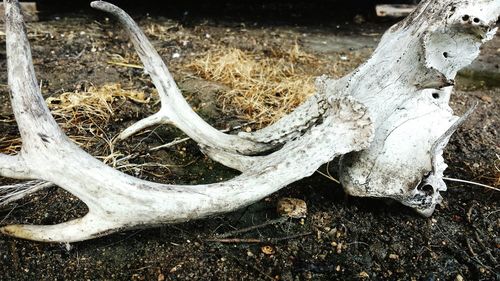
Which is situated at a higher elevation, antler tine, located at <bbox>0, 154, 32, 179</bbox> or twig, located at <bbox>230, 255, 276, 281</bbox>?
antler tine, located at <bbox>0, 154, 32, 179</bbox>

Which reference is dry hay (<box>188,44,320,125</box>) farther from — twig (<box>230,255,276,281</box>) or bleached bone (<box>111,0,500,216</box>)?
twig (<box>230,255,276,281</box>)

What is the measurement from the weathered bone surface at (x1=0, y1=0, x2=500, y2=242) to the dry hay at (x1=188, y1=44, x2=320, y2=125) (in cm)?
100

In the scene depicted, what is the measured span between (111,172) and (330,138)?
960 mm

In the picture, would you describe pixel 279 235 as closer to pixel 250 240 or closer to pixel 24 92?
pixel 250 240

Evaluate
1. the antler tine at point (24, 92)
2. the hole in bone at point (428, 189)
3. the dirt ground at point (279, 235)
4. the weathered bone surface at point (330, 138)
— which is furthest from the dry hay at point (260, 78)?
the antler tine at point (24, 92)

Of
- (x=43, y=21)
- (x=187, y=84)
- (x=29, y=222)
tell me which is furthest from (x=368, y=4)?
(x=29, y=222)

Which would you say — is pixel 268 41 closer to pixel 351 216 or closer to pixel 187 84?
pixel 187 84

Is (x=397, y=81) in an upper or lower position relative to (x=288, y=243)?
upper

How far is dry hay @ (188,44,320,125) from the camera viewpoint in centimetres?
345

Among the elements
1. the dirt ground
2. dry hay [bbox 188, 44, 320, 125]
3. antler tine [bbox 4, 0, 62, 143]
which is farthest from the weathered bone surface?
dry hay [bbox 188, 44, 320, 125]

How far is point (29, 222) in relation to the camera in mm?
2270

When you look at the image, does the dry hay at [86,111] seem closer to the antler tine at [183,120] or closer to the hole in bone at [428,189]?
the antler tine at [183,120]

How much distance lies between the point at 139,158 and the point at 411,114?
1.57 metres

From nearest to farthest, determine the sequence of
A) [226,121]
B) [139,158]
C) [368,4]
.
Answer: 1. [139,158]
2. [226,121]
3. [368,4]
